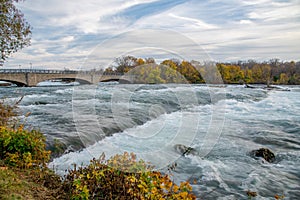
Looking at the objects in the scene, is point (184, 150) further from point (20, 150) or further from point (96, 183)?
point (20, 150)

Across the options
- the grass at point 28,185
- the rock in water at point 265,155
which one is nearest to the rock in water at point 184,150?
the rock in water at point 265,155

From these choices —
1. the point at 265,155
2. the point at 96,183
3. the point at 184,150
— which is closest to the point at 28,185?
the point at 96,183

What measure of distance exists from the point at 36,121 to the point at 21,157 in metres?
7.97

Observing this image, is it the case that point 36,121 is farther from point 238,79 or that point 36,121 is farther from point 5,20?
point 238,79

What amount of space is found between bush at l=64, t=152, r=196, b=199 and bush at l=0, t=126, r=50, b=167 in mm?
1486

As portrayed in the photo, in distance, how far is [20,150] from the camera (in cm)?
536

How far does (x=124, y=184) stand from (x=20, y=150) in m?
3.10

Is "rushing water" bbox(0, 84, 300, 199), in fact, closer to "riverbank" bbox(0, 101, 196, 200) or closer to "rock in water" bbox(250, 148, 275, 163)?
"rock in water" bbox(250, 148, 275, 163)

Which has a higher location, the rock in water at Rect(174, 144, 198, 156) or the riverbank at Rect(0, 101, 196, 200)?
the riverbank at Rect(0, 101, 196, 200)

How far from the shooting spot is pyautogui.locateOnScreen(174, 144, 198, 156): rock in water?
342 inches

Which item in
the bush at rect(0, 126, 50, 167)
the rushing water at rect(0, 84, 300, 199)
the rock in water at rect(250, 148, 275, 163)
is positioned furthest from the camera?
the rock in water at rect(250, 148, 275, 163)

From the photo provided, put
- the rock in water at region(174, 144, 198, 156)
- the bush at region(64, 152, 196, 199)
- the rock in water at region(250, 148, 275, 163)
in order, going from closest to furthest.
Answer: the bush at region(64, 152, 196, 199) < the rock in water at region(250, 148, 275, 163) < the rock in water at region(174, 144, 198, 156)

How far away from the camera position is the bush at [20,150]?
197 inches

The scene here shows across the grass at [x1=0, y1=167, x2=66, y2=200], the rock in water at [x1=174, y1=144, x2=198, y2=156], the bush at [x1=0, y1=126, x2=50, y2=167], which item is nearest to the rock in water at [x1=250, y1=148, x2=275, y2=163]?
the rock in water at [x1=174, y1=144, x2=198, y2=156]
